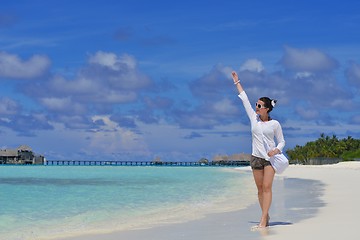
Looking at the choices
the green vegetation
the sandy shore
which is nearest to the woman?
the sandy shore

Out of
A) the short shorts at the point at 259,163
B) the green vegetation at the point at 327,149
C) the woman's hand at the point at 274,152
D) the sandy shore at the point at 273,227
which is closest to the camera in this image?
the sandy shore at the point at 273,227

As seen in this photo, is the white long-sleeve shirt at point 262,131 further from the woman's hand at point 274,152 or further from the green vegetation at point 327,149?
the green vegetation at point 327,149

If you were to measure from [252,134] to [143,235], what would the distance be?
2.49 meters

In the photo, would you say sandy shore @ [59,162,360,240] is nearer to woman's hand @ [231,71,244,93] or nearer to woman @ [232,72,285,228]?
woman @ [232,72,285,228]

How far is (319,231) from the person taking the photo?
914 centimetres

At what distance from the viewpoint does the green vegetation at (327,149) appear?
13500 centimetres

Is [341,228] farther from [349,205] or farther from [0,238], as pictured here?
[0,238]

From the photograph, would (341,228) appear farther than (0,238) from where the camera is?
No

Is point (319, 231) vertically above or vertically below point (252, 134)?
below

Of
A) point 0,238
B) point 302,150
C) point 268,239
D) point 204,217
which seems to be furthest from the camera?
point 302,150

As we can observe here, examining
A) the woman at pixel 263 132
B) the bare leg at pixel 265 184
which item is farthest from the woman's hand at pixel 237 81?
the bare leg at pixel 265 184

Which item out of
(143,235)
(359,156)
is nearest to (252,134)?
(143,235)

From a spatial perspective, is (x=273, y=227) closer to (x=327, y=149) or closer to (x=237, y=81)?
(x=237, y=81)

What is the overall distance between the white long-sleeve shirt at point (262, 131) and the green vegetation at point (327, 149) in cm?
11206
